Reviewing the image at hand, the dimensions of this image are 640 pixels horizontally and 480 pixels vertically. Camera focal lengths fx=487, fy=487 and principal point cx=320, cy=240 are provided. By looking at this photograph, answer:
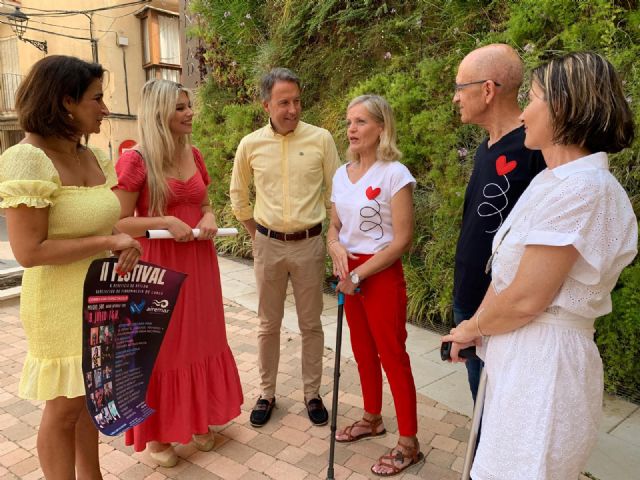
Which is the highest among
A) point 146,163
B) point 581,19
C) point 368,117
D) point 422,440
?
point 581,19

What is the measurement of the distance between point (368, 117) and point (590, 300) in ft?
4.78

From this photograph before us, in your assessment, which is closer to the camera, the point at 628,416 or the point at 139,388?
the point at 139,388

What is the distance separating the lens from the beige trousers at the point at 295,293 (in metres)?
3.01

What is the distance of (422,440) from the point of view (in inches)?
112

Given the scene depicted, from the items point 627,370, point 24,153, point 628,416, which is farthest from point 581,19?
point 24,153

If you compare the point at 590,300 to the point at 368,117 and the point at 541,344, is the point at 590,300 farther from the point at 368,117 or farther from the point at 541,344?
the point at 368,117

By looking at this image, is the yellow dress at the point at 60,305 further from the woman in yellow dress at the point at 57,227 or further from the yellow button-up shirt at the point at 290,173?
the yellow button-up shirt at the point at 290,173

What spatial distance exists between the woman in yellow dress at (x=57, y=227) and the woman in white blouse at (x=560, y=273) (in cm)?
150

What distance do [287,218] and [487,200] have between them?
1.28 metres

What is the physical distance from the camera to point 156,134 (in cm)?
247

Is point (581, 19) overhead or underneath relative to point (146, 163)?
overhead

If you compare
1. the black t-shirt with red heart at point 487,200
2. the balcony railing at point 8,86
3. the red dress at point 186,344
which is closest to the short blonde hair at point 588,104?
the black t-shirt with red heart at point 487,200

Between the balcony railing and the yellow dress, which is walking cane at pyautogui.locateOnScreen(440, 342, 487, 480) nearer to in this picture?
the yellow dress

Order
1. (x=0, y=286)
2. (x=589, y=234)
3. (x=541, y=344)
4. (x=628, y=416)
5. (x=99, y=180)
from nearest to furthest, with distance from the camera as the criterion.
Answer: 1. (x=589, y=234)
2. (x=541, y=344)
3. (x=99, y=180)
4. (x=628, y=416)
5. (x=0, y=286)
